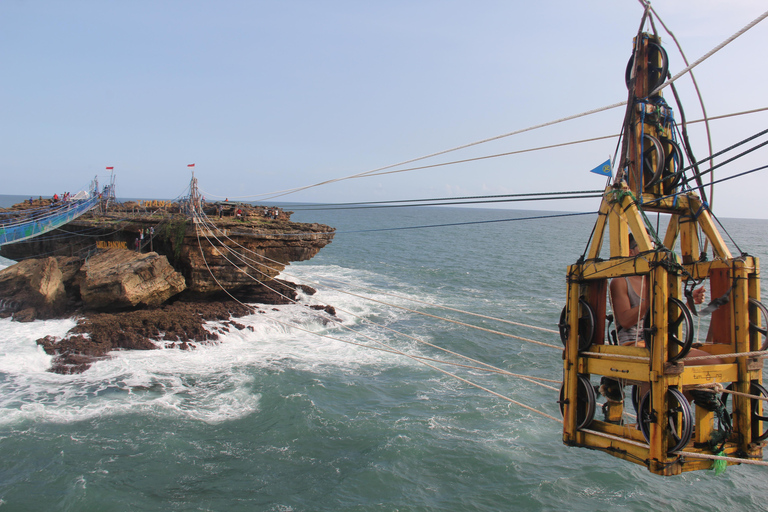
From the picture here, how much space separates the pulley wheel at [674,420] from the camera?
553 centimetres

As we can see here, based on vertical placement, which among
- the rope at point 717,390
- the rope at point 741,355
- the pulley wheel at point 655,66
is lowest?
the rope at point 717,390

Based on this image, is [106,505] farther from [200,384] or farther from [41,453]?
[200,384]

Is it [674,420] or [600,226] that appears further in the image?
[600,226]

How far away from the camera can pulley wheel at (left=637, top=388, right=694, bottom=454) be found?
553 centimetres

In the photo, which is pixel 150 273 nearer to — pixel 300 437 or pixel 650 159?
pixel 300 437

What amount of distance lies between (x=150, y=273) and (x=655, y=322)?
23516 mm

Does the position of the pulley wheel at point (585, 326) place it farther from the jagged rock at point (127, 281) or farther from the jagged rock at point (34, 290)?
the jagged rock at point (34, 290)

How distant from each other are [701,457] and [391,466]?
9487 mm

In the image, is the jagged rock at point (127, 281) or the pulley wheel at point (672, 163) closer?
the pulley wheel at point (672, 163)

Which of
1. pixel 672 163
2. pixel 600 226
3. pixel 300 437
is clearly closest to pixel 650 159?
pixel 672 163

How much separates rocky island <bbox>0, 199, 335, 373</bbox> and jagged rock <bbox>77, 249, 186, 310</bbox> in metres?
0.05

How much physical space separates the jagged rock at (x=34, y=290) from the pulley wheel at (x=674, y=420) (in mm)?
26116

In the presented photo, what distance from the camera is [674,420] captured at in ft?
19.4

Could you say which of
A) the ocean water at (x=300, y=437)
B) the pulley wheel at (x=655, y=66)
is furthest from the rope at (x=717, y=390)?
the ocean water at (x=300, y=437)
